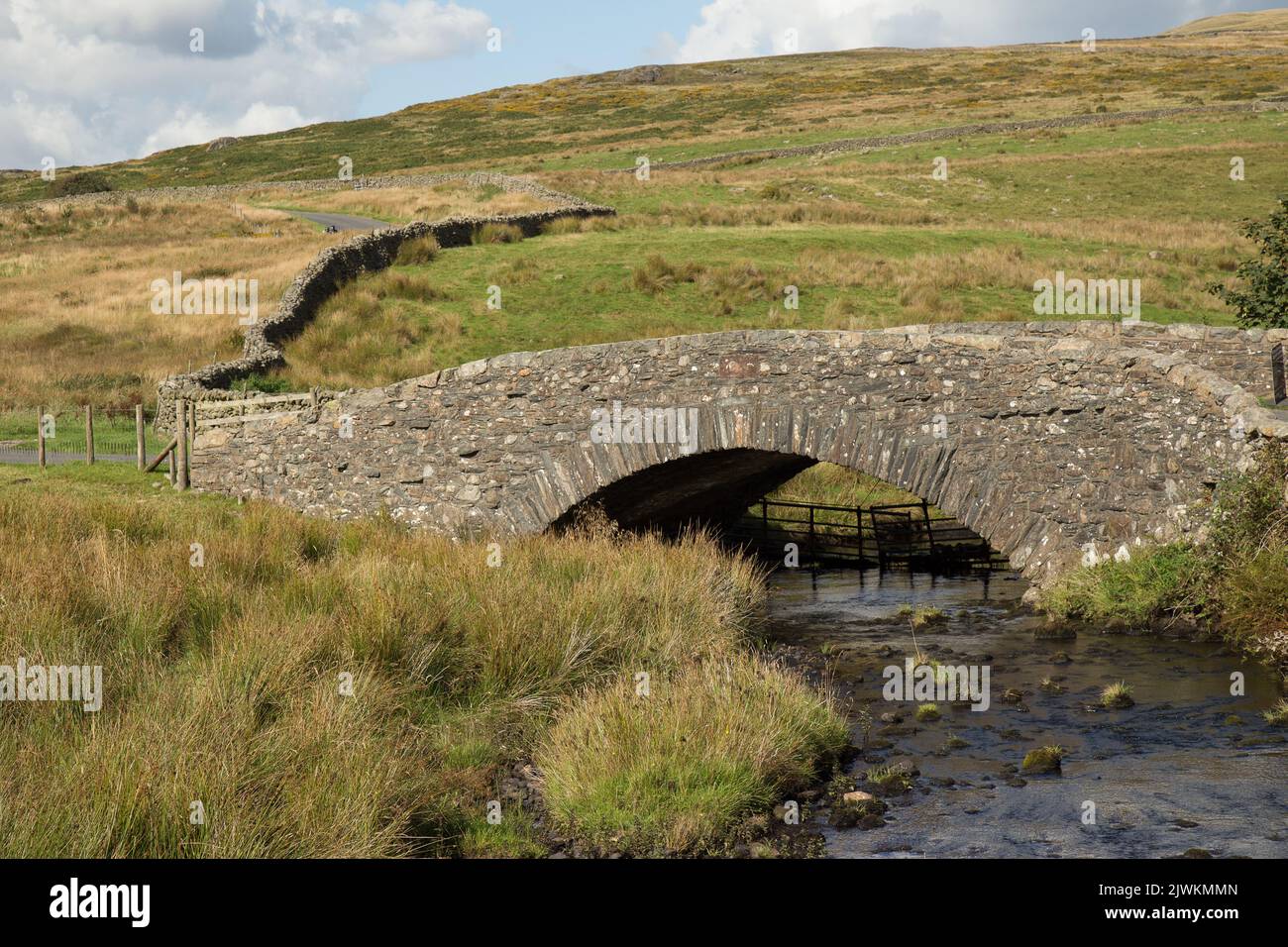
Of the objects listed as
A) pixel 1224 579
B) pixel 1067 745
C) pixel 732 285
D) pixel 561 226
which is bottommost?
pixel 1067 745

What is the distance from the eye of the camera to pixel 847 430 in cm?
1378

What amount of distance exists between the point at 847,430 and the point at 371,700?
6859 millimetres

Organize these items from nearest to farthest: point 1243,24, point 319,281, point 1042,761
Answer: point 1042,761 → point 319,281 → point 1243,24

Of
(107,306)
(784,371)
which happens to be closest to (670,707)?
(784,371)

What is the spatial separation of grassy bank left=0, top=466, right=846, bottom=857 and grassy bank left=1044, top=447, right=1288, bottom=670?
3757mm

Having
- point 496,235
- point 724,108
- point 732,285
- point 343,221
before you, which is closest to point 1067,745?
point 732,285

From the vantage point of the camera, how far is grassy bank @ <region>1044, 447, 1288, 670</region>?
11578 mm

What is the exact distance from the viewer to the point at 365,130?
10981 cm

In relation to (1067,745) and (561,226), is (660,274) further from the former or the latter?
(1067,745)

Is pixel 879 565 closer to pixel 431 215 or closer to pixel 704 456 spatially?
pixel 704 456

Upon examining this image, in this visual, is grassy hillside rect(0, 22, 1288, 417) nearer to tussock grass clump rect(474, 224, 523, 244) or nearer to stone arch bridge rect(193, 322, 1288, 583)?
tussock grass clump rect(474, 224, 523, 244)

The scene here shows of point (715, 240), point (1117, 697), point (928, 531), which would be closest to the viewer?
point (1117, 697)

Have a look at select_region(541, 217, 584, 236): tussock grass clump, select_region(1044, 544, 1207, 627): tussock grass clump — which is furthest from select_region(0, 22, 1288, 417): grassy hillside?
select_region(1044, 544, 1207, 627): tussock grass clump

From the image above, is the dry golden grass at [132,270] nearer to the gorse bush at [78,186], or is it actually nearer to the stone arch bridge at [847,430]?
the stone arch bridge at [847,430]
